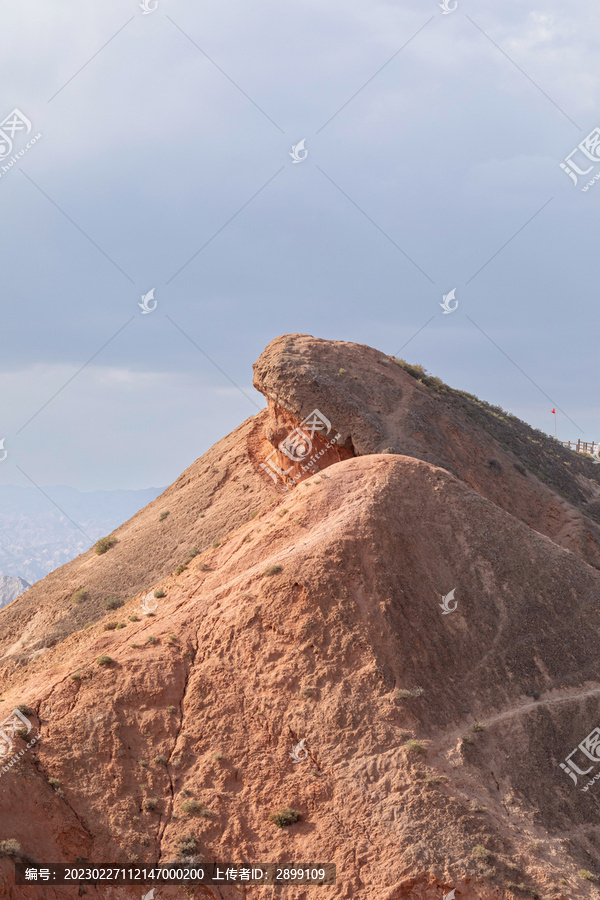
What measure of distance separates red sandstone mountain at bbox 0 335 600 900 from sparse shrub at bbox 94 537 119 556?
522 cm

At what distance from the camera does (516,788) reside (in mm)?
15211

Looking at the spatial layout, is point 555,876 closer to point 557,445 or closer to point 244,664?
point 244,664

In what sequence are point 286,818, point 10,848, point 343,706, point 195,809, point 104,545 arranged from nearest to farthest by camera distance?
point 10,848 → point 286,818 → point 195,809 → point 343,706 → point 104,545

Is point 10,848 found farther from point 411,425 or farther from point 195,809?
point 411,425

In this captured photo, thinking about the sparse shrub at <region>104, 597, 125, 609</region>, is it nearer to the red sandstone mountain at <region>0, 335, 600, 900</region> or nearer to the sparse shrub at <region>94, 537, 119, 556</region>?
the red sandstone mountain at <region>0, 335, 600, 900</region>

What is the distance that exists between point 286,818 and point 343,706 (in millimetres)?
2679

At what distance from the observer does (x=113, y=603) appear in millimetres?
24391

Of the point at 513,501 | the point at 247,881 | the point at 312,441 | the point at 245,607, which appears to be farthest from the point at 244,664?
the point at 513,501

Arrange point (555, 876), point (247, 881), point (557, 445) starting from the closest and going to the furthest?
point (555, 876) < point (247, 881) < point (557, 445)

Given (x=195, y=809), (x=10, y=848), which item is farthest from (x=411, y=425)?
(x=10, y=848)

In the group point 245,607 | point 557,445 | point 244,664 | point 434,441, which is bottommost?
point 244,664

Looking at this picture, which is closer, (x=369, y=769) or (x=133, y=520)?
(x=369, y=769)

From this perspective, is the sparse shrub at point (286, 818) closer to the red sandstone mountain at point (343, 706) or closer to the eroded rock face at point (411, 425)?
the red sandstone mountain at point (343, 706)

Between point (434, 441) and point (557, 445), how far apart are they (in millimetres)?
22291
